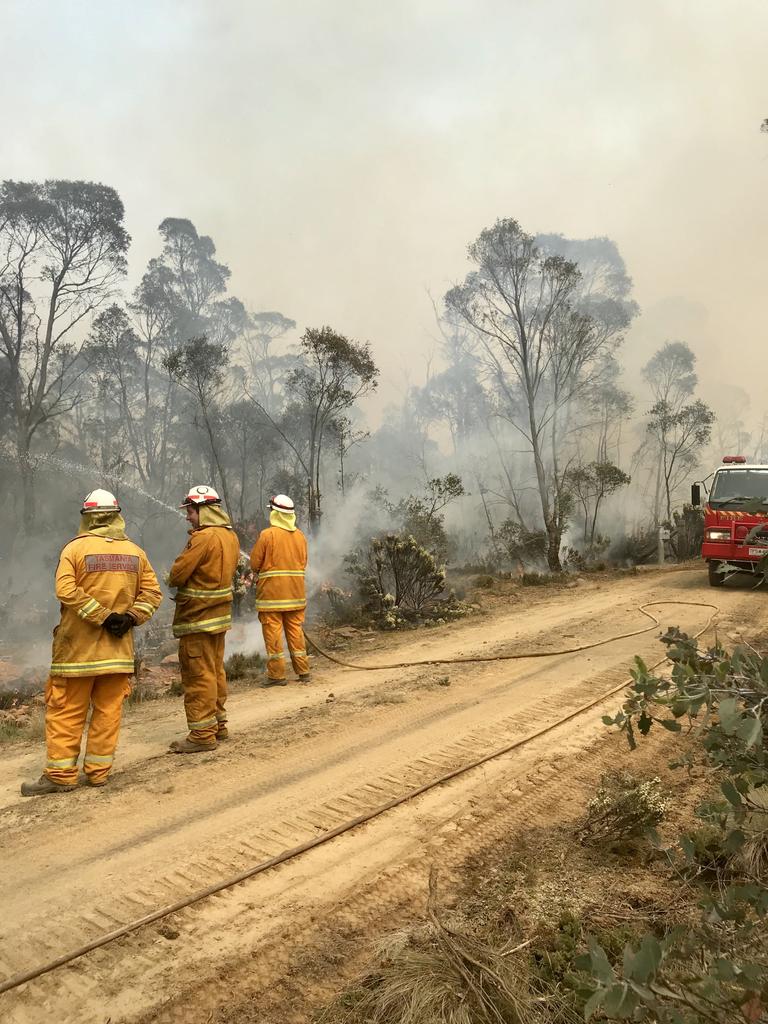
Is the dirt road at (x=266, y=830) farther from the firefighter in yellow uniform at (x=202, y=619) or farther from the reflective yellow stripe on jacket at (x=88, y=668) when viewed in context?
the reflective yellow stripe on jacket at (x=88, y=668)

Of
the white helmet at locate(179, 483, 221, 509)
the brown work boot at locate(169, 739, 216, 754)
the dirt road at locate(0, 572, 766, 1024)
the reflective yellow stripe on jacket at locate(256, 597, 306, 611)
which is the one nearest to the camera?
the dirt road at locate(0, 572, 766, 1024)

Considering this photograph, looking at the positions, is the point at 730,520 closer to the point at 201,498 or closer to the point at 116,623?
the point at 201,498

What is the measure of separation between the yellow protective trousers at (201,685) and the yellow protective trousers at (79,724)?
2.13ft

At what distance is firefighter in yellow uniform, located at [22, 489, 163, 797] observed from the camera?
4492 millimetres

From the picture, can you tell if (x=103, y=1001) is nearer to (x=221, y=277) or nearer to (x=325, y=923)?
(x=325, y=923)

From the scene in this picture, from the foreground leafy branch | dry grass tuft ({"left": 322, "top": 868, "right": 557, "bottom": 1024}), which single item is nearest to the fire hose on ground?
dry grass tuft ({"left": 322, "top": 868, "right": 557, "bottom": 1024})

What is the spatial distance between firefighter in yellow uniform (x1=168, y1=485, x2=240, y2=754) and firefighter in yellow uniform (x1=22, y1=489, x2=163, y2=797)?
1.77ft

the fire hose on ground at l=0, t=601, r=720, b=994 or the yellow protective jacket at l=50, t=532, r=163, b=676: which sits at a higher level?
the yellow protective jacket at l=50, t=532, r=163, b=676

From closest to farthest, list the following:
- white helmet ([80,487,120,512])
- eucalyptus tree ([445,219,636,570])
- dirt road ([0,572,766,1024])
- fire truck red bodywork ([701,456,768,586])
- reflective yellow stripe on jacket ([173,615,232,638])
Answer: dirt road ([0,572,766,1024]) → white helmet ([80,487,120,512]) → reflective yellow stripe on jacket ([173,615,232,638]) → fire truck red bodywork ([701,456,768,586]) → eucalyptus tree ([445,219,636,570])

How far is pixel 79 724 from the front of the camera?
15.0ft

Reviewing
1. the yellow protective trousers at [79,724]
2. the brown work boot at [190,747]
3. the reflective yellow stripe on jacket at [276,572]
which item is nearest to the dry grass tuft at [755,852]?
the brown work boot at [190,747]

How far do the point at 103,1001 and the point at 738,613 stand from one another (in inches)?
407

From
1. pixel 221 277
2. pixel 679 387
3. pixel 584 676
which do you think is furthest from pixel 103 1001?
pixel 679 387

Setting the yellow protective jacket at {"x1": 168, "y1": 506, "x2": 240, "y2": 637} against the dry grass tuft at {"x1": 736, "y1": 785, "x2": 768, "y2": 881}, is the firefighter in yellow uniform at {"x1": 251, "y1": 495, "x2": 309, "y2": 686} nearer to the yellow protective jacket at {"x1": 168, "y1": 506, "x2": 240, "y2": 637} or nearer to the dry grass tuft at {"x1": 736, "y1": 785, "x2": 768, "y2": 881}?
the yellow protective jacket at {"x1": 168, "y1": 506, "x2": 240, "y2": 637}
